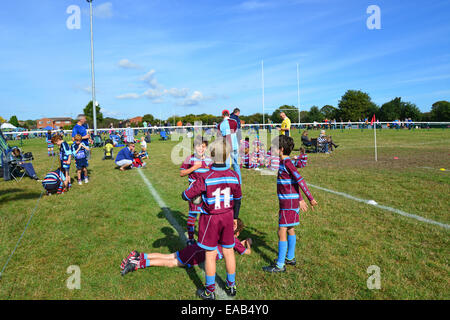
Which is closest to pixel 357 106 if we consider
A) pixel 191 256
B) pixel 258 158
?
pixel 258 158

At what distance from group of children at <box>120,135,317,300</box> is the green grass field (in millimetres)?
178

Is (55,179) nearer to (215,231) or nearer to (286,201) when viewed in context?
(215,231)

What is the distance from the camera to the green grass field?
3.34m

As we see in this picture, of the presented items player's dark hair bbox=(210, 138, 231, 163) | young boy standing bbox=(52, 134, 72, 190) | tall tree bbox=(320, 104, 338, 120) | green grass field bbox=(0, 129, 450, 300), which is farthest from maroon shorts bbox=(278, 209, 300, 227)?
tall tree bbox=(320, 104, 338, 120)

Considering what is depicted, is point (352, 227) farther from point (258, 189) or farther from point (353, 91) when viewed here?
point (353, 91)

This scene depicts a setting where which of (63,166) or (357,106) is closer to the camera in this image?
(63,166)

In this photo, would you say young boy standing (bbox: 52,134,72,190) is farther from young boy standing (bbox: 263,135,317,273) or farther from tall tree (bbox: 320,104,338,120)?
tall tree (bbox: 320,104,338,120)

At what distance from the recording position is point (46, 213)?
20.9 ft

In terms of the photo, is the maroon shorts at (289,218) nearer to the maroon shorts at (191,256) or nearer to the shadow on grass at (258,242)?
the shadow on grass at (258,242)

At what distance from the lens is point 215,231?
310 centimetres

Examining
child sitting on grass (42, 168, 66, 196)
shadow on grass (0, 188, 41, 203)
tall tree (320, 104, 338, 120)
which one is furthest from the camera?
tall tree (320, 104, 338, 120)

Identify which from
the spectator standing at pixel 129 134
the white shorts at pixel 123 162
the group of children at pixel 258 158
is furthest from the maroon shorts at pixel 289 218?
the spectator standing at pixel 129 134

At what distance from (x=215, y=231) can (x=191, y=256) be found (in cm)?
103
